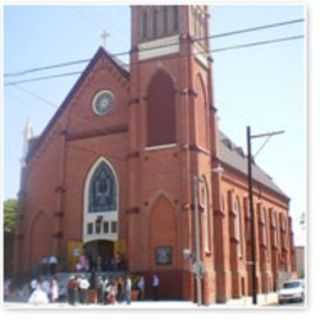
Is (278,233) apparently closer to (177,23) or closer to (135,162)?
(135,162)

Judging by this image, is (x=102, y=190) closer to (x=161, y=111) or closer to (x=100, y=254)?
(x=161, y=111)

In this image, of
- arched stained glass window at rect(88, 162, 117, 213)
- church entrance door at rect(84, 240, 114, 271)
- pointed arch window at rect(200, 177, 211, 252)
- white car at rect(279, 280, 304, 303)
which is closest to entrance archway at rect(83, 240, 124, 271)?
church entrance door at rect(84, 240, 114, 271)

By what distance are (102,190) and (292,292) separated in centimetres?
578

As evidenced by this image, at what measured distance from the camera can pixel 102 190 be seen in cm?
1357

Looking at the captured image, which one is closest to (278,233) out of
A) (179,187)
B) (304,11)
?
(179,187)

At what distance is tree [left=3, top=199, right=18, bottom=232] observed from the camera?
9.17 metres

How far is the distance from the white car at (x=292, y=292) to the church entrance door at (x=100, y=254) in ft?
10.5

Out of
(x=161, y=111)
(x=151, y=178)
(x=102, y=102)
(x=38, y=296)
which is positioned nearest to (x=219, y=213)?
(x=151, y=178)

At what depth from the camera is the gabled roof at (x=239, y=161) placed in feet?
32.1

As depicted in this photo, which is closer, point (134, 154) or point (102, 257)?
point (102, 257)

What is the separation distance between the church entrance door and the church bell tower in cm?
40

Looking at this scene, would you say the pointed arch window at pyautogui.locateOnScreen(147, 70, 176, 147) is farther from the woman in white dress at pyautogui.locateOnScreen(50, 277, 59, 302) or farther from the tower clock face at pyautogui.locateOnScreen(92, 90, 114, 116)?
the woman in white dress at pyautogui.locateOnScreen(50, 277, 59, 302)

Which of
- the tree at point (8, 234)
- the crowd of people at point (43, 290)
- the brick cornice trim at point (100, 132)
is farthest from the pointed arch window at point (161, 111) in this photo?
the crowd of people at point (43, 290)

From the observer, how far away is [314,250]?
7.89 metres
